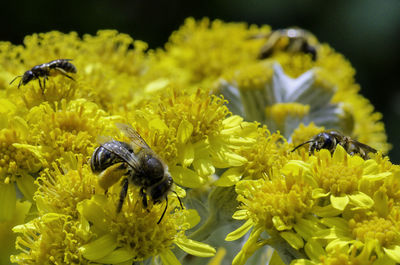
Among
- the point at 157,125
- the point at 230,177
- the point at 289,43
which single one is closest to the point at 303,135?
the point at 230,177

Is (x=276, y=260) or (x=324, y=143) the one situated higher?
(x=324, y=143)

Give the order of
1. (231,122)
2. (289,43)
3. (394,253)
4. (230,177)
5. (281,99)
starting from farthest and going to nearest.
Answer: (289,43), (281,99), (231,122), (230,177), (394,253)

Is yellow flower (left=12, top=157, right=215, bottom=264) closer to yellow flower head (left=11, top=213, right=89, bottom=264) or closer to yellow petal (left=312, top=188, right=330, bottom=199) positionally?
yellow flower head (left=11, top=213, right=89, bottom=264)

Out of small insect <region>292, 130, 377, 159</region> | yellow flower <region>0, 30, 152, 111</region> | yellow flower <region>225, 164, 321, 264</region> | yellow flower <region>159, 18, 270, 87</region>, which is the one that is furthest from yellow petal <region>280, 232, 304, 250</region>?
yellow flower <region>159, 18, 270, 87</region>

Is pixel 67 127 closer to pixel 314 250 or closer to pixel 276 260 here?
pixel 276 260

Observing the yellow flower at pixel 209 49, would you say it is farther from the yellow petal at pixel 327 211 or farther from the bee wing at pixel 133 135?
the yellow petal at pixel 327 211

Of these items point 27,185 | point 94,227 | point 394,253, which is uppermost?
point 27,185
